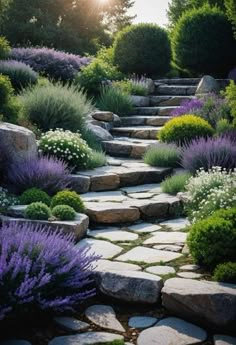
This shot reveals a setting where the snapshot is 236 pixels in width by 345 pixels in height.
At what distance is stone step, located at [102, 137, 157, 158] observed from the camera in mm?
8359

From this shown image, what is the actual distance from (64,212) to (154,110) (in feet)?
22.2

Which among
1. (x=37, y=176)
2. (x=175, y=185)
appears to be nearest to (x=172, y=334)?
(x=37, y=176)

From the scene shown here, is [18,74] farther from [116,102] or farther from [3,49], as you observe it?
[116,102]

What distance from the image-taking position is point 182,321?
11.4ft

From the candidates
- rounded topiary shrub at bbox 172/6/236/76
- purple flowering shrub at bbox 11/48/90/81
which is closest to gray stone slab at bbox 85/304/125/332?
purple flowering shrub at bbox 11/48/90/81

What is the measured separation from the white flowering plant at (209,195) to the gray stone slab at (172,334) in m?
1.57

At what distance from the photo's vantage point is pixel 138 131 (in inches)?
374

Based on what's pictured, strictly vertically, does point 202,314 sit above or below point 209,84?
below

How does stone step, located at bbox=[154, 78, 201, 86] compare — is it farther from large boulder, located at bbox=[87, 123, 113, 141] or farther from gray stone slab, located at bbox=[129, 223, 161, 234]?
gray stone slab, located at bbox=[129, 223, 161, 234]

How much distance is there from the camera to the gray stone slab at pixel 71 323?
3.34 metres

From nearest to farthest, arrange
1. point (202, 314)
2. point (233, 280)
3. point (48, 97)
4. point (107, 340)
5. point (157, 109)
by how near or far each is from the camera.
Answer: point (107, 340) → point (202, 314) → point (233, 280) → point (48, 97) → point (157, 109)

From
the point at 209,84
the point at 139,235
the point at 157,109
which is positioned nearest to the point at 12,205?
the point at 139,235

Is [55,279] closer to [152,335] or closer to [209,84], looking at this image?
[152,335]

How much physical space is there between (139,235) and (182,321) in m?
1.60
